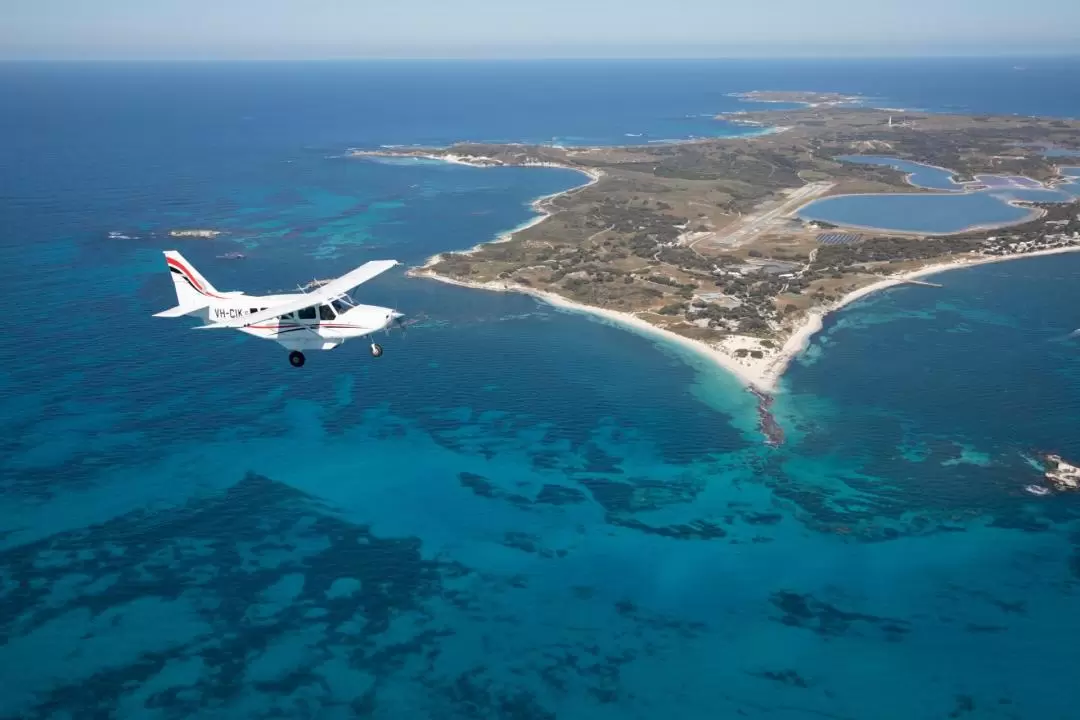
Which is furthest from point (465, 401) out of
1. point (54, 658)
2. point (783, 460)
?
point (54, 658)

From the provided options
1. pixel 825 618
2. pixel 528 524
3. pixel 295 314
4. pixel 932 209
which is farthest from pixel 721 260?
pixel 295 314

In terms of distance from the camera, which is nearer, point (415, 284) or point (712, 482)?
point (712, 482)

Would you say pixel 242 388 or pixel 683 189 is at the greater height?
pixel 683 189

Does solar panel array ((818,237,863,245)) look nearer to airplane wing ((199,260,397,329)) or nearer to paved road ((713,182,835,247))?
paved road ((713,182,835,247))

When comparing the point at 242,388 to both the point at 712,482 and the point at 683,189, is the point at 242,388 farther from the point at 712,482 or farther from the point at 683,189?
the point at 683,189

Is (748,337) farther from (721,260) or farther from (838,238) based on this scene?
(838,238)

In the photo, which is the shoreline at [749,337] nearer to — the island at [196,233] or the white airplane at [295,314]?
the island at [196,233]

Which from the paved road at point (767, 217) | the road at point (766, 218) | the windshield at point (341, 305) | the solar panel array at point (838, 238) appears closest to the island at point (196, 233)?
the road at point (766, 218)
